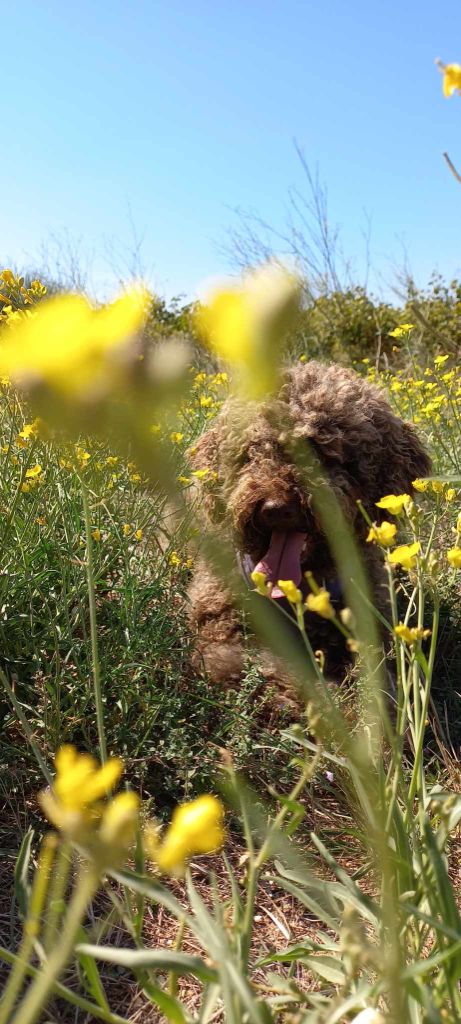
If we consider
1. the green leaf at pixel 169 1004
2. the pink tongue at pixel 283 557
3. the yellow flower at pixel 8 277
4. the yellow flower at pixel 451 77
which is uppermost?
the yellow flower at pixel 8 277

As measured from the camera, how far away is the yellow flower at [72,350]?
1.63ft

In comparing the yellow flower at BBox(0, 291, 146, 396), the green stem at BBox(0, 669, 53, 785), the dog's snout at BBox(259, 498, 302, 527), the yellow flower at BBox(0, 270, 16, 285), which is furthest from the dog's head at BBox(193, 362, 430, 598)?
the yellow flower at BBox(0, 291, 146, 396)

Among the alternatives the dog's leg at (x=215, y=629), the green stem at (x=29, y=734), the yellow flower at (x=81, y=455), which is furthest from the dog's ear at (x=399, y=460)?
the green stem at (x=29, y=734)

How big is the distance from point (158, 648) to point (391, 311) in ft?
38.6

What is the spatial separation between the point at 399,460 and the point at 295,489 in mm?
594

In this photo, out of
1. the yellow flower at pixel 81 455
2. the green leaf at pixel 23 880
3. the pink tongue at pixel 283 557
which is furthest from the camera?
the pink tongue at pixel 283 557

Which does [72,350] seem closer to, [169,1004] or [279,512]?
[169,1004]

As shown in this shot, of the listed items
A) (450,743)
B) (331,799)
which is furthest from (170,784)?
(450,743)

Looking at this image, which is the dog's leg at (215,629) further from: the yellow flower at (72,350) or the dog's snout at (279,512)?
the yellow flower at (72,350)

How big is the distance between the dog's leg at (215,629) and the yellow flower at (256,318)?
2204 millimetres

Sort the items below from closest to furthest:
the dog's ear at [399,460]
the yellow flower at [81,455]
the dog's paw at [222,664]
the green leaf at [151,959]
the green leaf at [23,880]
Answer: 1. the green leaf at [151,959]
2. the green leaf at [23,880]
3. the yellow flower at [81,455]
4. the dog's paw at [222,664]
5. the dog's ear at [399,460]

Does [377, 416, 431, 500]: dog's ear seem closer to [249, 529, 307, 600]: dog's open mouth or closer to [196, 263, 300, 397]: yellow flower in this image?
[249, 529, 307, 600]: dog's open mouth

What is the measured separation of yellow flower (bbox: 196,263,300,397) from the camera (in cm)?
45

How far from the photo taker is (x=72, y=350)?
493mm
